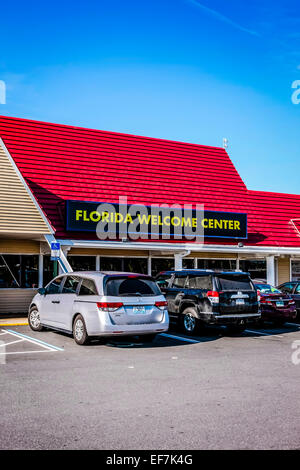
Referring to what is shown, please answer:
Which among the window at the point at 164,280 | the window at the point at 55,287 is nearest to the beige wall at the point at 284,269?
the window at the point at 164,280

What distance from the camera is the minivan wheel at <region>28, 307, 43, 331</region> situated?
13.9m

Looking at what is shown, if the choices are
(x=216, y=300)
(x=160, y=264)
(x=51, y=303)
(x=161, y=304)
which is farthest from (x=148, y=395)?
(x=160, y=264)

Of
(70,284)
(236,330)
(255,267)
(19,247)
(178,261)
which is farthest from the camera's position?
(255,267)

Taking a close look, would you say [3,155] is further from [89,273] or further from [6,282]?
[89,273]

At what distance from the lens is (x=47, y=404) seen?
6727mm

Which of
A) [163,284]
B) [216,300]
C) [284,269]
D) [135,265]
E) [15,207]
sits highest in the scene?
[15,207]

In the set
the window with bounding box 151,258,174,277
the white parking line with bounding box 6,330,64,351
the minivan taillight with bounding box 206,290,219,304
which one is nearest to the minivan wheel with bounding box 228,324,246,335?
the minivan taillight with bounding box 206,290,219,304

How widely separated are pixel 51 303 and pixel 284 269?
15.9 metres

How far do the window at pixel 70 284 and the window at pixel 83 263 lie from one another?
8.07m

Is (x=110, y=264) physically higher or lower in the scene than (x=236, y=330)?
higher

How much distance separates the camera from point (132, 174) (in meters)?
23.0

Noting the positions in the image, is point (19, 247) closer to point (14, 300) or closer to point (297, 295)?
point (14, 300)

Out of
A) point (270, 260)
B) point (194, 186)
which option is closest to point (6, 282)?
point (194, 186)

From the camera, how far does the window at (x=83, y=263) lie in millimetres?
20906
